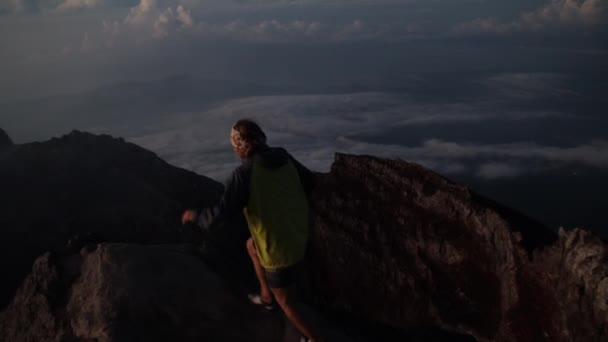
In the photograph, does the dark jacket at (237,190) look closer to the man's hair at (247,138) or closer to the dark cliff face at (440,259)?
the man's hair at (247,138)

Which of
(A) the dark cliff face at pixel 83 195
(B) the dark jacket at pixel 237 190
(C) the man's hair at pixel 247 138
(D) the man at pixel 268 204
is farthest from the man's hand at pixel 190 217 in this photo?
(A) the dark cliff face at pixel 83 195

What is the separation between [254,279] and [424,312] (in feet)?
8.39

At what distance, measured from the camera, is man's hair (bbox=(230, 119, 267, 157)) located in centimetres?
473

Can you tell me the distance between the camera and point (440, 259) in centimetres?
721

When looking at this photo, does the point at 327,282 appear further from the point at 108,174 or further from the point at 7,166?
the point at 7,166

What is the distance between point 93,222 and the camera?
12.5 metres

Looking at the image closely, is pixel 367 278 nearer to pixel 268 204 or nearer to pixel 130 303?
pixel 268 204

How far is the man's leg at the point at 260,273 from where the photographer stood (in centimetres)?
547

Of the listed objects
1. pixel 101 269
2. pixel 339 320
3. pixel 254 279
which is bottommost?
pixel 339 320

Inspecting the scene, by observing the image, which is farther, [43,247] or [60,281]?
[43,247]

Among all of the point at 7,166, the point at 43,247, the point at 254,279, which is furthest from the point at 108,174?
the point at 254,279

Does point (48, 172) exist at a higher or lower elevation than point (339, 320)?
higher

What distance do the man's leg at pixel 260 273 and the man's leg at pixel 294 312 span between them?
0.28 meters

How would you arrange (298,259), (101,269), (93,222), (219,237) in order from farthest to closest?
(93,222)
(219,237)
(101,269)
(298,259)
